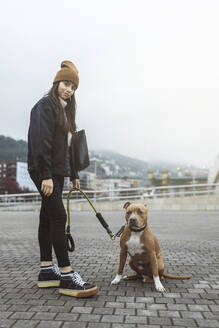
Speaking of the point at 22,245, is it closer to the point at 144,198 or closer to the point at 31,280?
the point at 31,280

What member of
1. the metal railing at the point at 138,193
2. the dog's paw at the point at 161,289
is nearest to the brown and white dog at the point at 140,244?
the dog's paw at the point at 161,289

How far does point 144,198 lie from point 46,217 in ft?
67.3

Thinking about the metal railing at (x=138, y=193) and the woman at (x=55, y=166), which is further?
the metal railing at (x=138, y=193)

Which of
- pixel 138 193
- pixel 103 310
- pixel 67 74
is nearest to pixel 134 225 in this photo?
pixel 103 310

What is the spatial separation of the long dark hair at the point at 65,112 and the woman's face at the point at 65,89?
0.15ft

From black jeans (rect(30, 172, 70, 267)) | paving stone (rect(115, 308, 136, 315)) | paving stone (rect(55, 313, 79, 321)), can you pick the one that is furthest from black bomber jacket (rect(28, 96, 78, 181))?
paving stone (rect(115, 308, 136, 315))

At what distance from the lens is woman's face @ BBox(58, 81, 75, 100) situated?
373 cm

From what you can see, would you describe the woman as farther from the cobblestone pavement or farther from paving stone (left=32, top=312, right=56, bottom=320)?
paving stone (left=32, top=312, right=56, bottom=320)

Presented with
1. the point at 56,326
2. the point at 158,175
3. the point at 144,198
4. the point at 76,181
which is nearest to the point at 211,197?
the point at 144,198

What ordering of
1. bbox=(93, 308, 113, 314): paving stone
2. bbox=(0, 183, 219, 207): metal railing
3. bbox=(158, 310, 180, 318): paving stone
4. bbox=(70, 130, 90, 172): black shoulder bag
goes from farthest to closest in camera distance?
bbox=(0, 183, 219, 207): metal railing → bbox=(70, 130, 90, 172): black shoulder bag → bbox=(93, 308, 113, 314): paving stone → bbox=(158, 310, 180, 318): paving stone

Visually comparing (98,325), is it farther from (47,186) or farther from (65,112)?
(65,112)

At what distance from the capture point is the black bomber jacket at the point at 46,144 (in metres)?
3.35

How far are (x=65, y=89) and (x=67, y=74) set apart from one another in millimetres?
161

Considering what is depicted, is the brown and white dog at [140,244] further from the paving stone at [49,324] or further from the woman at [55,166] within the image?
the paving stone at [49,324]
